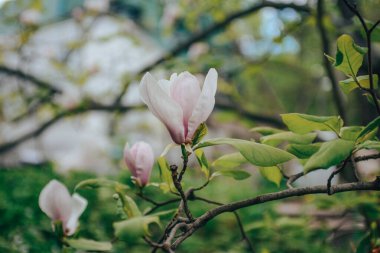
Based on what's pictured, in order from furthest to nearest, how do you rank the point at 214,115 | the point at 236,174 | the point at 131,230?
1. the point at 214,115
2. the point at 236,174
3. the point at 131,230

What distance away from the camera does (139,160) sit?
34.6 inches

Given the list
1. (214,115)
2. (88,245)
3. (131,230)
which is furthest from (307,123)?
(214,115)

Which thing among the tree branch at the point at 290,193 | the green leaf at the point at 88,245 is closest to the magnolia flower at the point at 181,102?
the tree branch at the point at 290,193

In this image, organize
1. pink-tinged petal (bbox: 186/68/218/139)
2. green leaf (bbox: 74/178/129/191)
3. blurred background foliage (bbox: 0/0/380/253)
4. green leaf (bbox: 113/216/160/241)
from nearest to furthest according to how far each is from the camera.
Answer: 1. green leaf (bbox: 113/216/160/241)
2. pink-tinged petal (bbox: 186/68/218/139)
3. green leaf (bbox: 74/178/129/191)
4. blurred background foliage (bbox: 0/0/380/253)

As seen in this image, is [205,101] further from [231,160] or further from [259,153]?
[231,160]

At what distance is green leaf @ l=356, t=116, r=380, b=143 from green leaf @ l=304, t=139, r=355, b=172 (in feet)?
0.17

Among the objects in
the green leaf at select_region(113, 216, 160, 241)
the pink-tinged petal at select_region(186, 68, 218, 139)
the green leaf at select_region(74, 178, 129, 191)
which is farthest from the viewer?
the green leaf at select_region(74, 178, 129, 191)

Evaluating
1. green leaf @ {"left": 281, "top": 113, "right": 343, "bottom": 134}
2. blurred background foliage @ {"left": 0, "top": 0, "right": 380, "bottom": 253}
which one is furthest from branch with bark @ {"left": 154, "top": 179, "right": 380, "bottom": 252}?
blurred background foliage @ {"left": 0, "top": 0, "right": 380, "bottom": 253}

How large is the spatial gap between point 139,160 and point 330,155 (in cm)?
44

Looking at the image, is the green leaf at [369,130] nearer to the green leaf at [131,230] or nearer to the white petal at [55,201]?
the green leaf at [131,230]

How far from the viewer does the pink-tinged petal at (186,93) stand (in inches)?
27.3

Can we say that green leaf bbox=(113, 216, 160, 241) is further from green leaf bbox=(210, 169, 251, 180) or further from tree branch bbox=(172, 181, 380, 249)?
green leaf bbox=(210, 169, 251, 180)

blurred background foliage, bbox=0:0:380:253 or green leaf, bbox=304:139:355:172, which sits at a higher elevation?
green leaf, bbox=304:139:355:172

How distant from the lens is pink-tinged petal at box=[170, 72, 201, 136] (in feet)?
2.27
